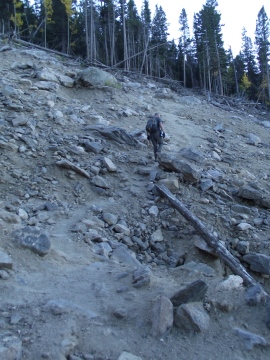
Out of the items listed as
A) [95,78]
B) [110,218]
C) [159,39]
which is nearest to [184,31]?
[159,39]

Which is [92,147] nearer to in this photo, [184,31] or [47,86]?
[47,86]

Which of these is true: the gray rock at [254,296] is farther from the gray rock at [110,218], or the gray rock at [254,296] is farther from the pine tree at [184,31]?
the pine tree at [184,31]

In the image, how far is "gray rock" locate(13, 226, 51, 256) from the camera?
5414mm

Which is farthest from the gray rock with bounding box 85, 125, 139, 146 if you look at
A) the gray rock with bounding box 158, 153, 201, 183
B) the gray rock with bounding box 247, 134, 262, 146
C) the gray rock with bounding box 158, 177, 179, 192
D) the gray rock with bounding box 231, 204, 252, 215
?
the gray rock with bounding box 247, 134, 262, 146

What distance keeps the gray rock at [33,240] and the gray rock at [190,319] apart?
8.30ft

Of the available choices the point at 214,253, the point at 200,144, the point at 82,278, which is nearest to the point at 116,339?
the point at 82,278

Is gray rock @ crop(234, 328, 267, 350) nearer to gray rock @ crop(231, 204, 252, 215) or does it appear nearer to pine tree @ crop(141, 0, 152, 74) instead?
gray rock @ crop(231, 204, 252, 215)

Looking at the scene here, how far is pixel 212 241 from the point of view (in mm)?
6652

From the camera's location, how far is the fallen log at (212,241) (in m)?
5.61

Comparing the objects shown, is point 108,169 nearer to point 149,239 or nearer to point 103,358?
point 149,239

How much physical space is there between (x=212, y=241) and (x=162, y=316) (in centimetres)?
308

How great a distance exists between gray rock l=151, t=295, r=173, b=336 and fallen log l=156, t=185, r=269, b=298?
1884 millimetres

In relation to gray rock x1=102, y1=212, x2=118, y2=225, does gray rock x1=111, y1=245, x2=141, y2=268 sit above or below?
below

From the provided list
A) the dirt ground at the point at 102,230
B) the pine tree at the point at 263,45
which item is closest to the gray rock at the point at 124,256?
the dirt ground at the point at 102,230
